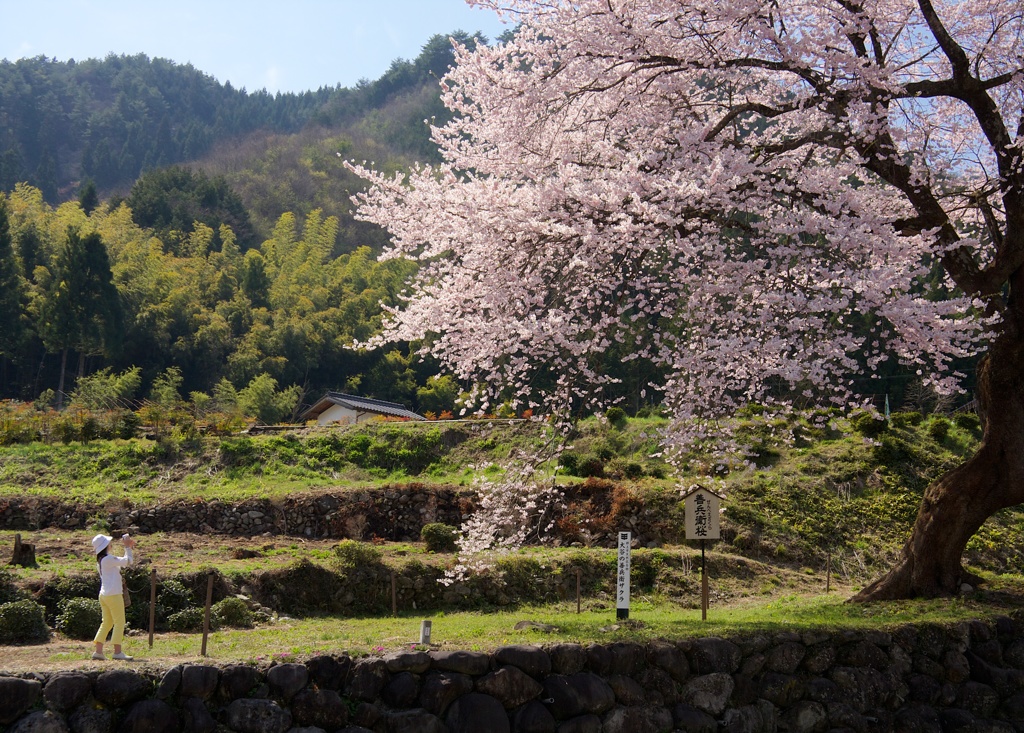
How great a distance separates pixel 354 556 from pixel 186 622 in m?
3.07

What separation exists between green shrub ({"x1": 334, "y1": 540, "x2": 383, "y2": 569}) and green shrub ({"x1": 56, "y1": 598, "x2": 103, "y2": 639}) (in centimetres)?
379

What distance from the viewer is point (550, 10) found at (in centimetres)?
806

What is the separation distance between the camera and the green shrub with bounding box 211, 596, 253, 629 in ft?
33.2

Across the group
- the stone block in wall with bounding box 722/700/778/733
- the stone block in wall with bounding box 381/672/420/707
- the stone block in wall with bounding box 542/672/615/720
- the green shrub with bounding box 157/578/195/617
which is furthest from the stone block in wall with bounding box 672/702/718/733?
the green shrub with bounding box 157/578/195/617

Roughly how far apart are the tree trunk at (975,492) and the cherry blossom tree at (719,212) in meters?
0.02

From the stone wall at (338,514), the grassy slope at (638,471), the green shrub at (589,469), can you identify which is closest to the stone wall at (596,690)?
the grassy slope at (638,471)

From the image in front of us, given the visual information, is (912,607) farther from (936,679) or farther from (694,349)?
(694,349)

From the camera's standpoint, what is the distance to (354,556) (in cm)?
1265

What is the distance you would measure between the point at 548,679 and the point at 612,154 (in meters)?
4.71

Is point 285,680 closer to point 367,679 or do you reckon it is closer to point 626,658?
point 367,679

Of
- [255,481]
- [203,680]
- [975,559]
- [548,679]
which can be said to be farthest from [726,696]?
[255,481]

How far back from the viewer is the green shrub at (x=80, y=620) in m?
9.09

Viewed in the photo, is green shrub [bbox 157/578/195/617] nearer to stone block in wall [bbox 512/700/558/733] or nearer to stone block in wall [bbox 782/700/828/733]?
stone block in wall [bbox 512/700/558/733]

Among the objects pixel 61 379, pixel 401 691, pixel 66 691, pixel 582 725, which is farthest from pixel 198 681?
pixel 61 379
